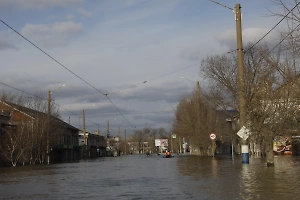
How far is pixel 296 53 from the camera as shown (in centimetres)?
1445

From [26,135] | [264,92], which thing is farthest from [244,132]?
[26,135]

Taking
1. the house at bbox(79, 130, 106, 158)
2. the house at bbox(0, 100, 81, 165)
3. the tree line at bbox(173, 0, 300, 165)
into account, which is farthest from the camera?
the house at bbox(79, 130, 106, 158)

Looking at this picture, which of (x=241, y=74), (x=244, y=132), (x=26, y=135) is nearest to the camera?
(x=241, y=74)

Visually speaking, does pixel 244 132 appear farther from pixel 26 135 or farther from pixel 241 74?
pixel 26 135

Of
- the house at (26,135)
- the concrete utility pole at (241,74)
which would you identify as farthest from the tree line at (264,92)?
the house at (26,135)

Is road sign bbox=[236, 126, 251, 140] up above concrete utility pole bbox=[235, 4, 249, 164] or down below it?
Answer: below

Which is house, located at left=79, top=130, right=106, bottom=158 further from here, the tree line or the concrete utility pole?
the concrete utility pole

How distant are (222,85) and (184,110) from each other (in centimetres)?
3039

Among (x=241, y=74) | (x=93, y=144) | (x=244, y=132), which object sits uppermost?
(x=241, y=74)

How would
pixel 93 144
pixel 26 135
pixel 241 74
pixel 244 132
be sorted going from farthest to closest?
pixel 93 144 < pixel 26 135 < pixel 244 132 < pixel 241 74

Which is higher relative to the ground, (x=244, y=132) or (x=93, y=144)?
(x=244, y=132)

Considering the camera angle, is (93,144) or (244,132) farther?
(93,144)

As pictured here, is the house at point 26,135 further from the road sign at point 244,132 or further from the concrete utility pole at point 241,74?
the road sign at point 244,132

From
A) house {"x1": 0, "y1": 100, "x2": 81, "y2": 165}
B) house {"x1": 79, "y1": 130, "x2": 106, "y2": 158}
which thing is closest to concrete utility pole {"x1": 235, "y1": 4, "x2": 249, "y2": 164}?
house {"x1": 0, "y1": 100, "x2": 81, "y2": 165}
